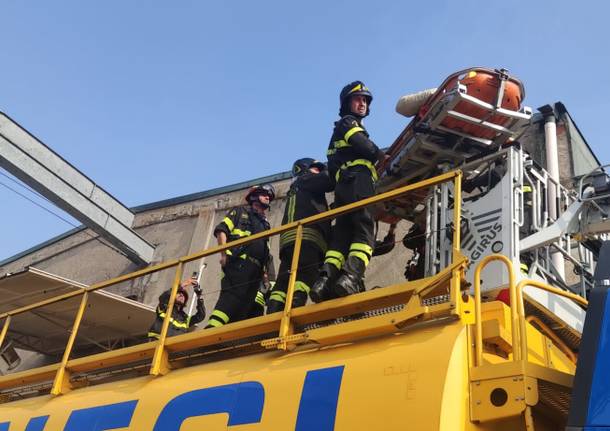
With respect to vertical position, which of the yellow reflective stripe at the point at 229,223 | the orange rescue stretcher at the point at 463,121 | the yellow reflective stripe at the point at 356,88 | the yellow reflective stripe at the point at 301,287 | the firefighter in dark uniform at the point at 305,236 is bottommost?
the yellow reflective stripe at the point at 301,287

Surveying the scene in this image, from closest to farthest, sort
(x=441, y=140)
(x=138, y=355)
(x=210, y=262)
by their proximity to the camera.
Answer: (x=138, y=355) → (x=441, y=140) → (x=210, y=262)

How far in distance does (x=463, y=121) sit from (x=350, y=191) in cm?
114

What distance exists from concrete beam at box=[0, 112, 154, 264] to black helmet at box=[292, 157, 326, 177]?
23.7ft

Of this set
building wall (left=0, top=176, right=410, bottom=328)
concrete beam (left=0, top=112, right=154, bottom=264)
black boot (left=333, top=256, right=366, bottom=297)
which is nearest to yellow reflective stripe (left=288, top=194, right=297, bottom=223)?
black boot (left=333, top=256, right=366, bottom=297)

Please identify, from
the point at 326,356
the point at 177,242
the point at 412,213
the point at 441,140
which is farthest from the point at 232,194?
the point at 326,356

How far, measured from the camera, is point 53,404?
518 cm

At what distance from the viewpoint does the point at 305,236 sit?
16.8ft

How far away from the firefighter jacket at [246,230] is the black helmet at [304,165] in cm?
74

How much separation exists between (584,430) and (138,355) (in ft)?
11.3

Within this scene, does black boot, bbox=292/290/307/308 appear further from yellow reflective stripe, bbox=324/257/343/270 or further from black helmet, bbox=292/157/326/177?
black helmet, bbox=292/157/326/177

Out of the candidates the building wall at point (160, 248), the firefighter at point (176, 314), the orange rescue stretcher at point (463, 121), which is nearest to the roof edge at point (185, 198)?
the building wall at point (160, 248)

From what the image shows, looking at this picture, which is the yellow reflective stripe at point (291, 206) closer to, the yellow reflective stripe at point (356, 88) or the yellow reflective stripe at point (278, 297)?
the yellow reflective stripe at point (278, 297)

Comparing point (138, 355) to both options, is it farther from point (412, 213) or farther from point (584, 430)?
point (584, 430)

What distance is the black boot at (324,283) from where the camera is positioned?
4.24 m
